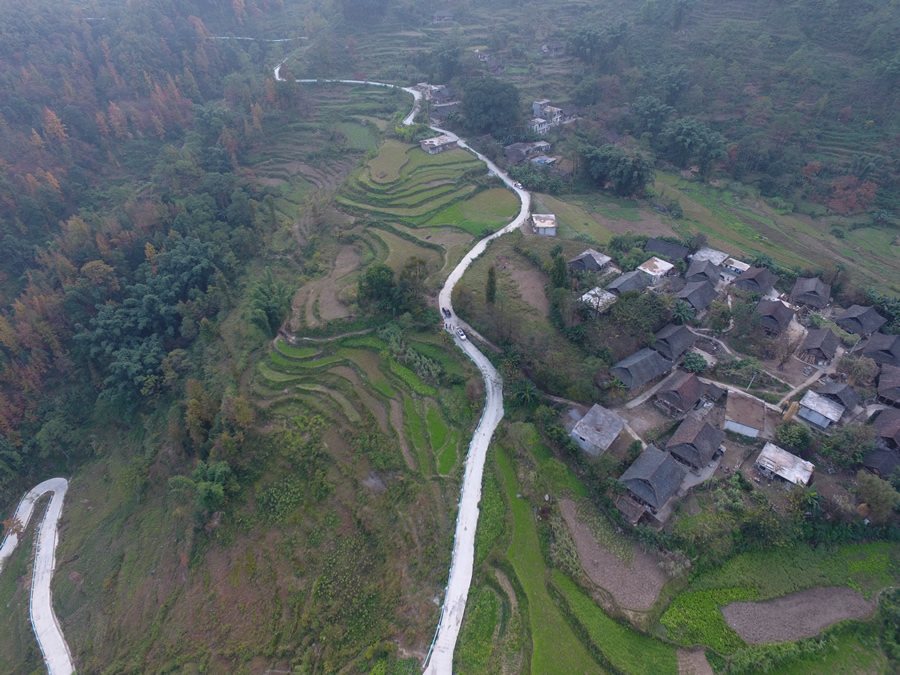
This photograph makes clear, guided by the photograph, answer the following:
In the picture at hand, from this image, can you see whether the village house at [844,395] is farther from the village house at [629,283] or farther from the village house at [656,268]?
the village house at [656,268]

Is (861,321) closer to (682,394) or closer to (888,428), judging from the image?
(888,428)

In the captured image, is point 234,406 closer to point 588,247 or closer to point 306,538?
point 306,538

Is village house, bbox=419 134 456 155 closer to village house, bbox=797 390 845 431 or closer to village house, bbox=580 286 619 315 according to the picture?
village house, bbox=580 286 619 315

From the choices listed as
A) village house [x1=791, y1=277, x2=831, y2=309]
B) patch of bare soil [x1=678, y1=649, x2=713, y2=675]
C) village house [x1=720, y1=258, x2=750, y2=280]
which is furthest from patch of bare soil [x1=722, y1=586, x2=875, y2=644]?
village house [x1=720, y1=258, x2=750, y2=280]

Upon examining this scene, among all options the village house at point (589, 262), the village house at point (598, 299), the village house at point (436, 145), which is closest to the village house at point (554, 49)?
the village house at point (436, 145)

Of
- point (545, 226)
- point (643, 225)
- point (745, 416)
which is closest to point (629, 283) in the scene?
point (545, 226)

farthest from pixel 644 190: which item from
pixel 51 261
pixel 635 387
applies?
pixel 51 261
